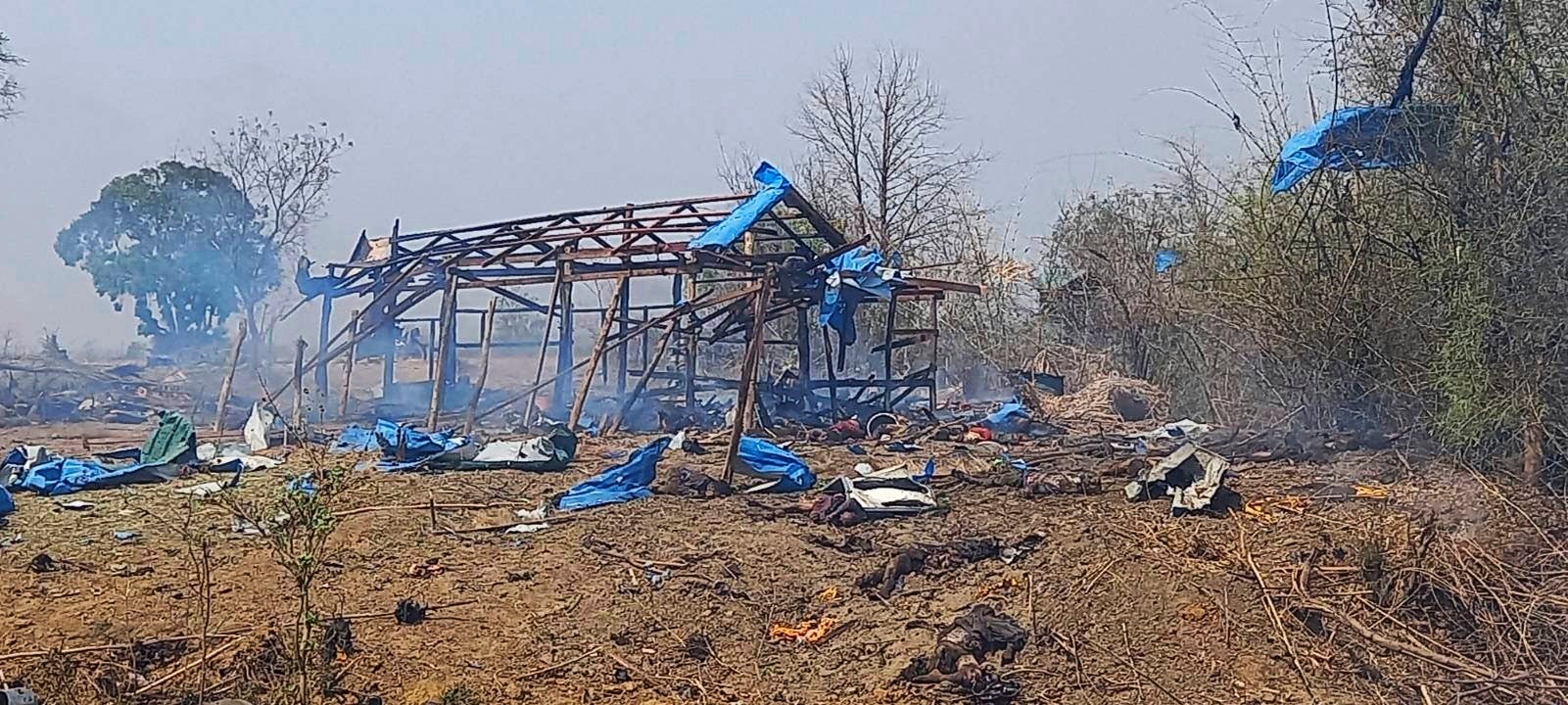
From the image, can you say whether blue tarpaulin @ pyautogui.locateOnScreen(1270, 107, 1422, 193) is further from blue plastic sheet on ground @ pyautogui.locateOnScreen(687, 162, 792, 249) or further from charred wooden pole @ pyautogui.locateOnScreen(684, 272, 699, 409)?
charred wooden pole @ pyautogui.locateOnScreen(684, 272, 699, 409)

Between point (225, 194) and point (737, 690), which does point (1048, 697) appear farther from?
point (225, 194)

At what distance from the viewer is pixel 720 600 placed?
6.30m

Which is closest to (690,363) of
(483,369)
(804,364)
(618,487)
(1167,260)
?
(804,364)

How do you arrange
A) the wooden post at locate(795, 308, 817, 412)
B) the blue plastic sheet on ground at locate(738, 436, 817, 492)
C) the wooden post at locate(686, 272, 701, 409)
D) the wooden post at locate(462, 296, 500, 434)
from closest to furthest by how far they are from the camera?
the blue plastic sheet on ground at locate(738, 436, 817, 492)
the wooden post at locate(462, 296, 500, 434)
the wooden post at locate(686, 272, 701, 409)
the wooden post at locate(795, 308, 817, 412)

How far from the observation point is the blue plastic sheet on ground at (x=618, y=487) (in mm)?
9008

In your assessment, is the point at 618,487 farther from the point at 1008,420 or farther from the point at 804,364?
the point at 804,364

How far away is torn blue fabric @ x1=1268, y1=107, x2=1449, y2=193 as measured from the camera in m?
7.35

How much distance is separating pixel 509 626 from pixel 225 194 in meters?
29.8

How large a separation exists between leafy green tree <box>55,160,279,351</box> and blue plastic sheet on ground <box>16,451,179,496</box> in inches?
902

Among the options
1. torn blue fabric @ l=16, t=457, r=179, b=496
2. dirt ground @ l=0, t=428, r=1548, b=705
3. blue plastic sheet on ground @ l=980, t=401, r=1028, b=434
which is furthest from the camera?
blue plastic sheet on ground @ l=980, t=401, r=1028, b=434

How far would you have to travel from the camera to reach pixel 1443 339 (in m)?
7.63

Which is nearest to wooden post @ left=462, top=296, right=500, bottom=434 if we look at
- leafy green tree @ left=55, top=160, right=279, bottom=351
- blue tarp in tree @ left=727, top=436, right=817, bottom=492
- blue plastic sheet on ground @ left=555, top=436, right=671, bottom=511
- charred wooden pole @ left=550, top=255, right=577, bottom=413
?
charred wooden pole @ left=550, top=255, right=577, bottom=413

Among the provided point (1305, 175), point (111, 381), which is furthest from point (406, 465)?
point (111, 381)

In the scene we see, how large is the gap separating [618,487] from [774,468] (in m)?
1.41
